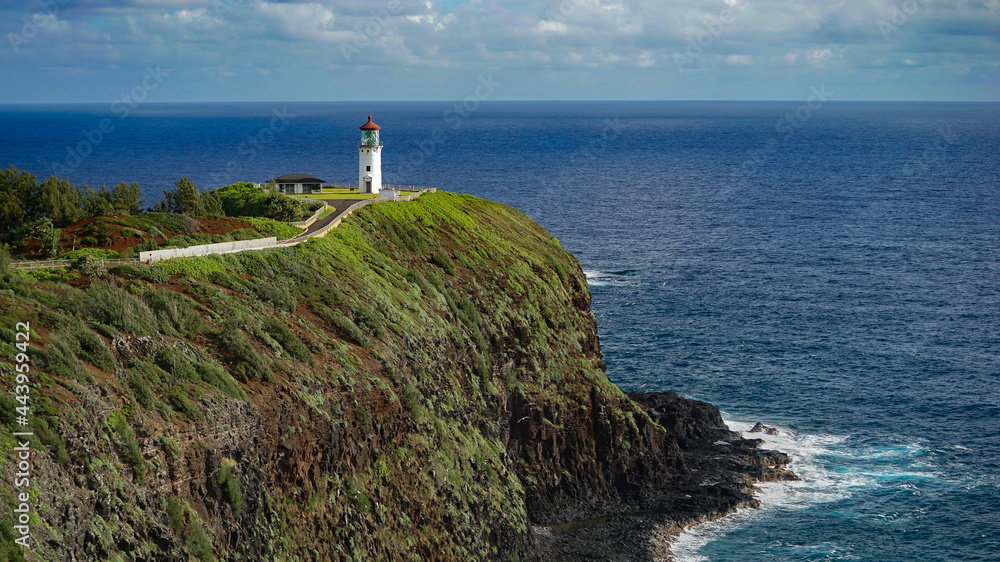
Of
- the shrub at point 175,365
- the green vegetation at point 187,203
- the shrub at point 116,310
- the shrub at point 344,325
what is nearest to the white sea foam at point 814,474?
the shrub at point 344,325

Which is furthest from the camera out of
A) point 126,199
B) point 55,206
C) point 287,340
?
point 126,199

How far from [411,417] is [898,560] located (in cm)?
2778

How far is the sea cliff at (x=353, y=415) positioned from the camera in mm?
31516

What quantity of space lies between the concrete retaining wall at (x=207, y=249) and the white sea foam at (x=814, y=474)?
29.3m

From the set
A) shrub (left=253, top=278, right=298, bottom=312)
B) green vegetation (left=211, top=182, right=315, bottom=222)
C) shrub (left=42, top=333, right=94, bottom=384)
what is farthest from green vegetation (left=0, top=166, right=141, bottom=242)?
shrub (left=42, top=333, right=94, bottom=384)

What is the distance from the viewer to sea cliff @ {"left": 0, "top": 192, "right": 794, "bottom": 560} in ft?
103

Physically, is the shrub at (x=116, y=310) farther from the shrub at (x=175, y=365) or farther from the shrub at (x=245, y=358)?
the shrub at (x=245, y=358)

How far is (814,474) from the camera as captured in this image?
60.4 meters

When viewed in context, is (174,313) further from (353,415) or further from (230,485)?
(353,415)

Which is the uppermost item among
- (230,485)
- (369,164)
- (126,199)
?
(369,164)

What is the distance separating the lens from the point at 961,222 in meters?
143

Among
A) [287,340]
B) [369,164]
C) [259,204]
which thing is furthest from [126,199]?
[287,340]

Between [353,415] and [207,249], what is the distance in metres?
13.1

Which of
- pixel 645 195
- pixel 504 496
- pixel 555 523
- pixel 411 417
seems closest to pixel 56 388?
pixel 411 417
